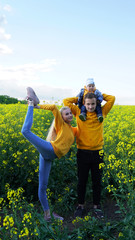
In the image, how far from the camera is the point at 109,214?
4.08m

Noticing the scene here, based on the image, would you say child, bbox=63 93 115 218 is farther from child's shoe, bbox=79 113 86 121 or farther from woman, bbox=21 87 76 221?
woman, bbox=21 87 76 221

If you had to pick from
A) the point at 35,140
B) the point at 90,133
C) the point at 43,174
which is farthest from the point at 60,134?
the point at 43,174

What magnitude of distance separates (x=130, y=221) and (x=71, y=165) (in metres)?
2.03

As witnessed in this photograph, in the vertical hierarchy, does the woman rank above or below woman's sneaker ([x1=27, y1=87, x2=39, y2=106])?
below

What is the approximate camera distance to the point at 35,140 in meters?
3.39

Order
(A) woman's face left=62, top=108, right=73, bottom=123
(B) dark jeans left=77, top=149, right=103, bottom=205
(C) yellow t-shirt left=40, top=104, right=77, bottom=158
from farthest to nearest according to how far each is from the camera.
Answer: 1. (B) dark jeans left=77, top=149, right=103, bottom=205
2. (A) woman's face left=62, top=108, right=73, bottom=123
3. (C) yellow t-shirt left=40, top=104, right=77, bottom=158

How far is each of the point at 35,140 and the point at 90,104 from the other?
96cm

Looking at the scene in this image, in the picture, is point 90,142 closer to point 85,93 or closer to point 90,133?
point 90,133

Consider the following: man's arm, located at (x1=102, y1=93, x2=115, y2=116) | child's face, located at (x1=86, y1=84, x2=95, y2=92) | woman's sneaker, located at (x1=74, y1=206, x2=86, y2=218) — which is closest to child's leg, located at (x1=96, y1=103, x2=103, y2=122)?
man's arm, located at (x1=102, y1=93, x2=115, y2=116)

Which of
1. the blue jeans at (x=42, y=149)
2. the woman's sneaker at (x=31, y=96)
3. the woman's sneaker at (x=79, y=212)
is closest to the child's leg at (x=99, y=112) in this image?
the blue jeans at (x=42, y=149)

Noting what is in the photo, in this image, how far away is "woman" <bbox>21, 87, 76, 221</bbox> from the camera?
3.38m

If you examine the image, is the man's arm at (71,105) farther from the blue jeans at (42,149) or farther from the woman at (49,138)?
the blue jeans at (42,149)

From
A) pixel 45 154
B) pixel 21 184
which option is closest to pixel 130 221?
pixel 45 154

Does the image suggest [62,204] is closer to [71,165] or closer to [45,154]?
[71,165]
